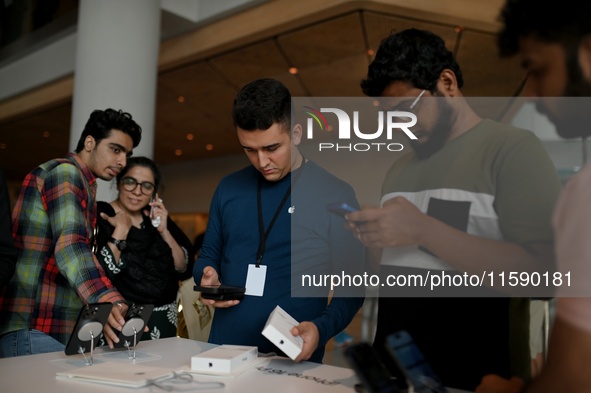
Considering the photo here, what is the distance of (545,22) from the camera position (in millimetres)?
721

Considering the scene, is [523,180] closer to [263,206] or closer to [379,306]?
[379,306]

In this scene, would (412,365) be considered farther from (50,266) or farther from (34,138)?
(34,138)

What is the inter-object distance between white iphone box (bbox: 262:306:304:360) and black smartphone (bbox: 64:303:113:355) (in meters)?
0.48

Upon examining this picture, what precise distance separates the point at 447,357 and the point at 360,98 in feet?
2.17

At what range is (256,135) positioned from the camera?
1.62m

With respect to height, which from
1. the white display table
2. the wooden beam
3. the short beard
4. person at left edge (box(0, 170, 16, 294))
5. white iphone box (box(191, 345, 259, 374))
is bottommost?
the white display table

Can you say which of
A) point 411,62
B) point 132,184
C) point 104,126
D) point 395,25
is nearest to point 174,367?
point 411,62

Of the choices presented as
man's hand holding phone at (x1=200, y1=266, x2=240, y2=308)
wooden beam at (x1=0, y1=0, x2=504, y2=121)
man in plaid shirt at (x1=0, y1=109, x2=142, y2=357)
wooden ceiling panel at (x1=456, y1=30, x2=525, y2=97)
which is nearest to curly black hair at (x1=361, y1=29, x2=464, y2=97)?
man's hand holding phone at (x1=200, y1=266, x2=240, y2=308)

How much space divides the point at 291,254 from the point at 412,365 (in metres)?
0.71

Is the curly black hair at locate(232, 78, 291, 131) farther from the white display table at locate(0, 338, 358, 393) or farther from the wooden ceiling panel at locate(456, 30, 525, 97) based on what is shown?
the wooden ceiling panel at locate(456, 30, 525, 97)

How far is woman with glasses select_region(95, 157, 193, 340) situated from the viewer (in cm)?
246

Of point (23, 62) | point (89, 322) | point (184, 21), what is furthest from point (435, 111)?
point (23, 62)

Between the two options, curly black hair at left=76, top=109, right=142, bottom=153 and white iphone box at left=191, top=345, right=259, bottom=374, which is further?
curly black hair at left=76, top=109, right=142, bottom=153

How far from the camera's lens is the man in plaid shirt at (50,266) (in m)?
1.69
